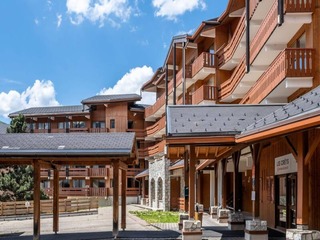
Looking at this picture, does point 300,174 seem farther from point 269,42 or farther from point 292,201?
point 269,42

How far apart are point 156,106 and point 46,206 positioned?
17.7 meters

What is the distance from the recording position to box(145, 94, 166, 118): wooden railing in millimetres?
43688

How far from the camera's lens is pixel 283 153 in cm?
1680

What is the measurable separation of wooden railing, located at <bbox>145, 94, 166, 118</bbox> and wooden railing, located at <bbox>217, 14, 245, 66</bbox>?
12.0 metres

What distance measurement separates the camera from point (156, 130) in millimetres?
43531

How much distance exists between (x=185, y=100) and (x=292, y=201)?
76.1 feet

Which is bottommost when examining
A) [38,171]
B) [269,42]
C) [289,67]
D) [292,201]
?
[292,201]

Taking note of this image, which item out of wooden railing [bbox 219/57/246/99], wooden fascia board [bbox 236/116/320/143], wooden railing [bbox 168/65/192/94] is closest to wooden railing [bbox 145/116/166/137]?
wooden railing [bbox 168/65/192/94]

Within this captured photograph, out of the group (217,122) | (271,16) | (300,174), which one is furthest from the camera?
(271,16)

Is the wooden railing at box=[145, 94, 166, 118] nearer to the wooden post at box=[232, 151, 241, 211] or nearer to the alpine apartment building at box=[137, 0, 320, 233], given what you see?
the alpine apartment building at box=[137, 0, 320, 233]

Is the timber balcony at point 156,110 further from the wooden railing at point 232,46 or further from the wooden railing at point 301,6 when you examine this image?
the wooden railing at point 301,6

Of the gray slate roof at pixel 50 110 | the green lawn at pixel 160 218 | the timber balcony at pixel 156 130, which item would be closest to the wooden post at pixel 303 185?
the green lawn at pixel 160 218

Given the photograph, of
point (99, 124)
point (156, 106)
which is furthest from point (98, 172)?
point (156, 106)

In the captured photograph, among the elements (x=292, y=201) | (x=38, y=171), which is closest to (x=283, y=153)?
(x=292, y=201)
